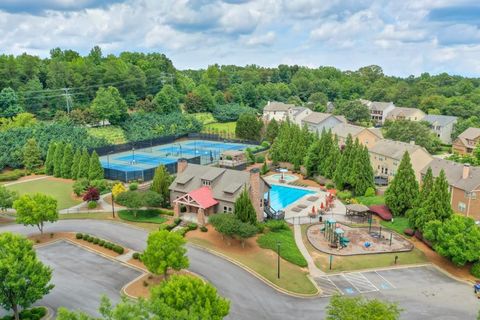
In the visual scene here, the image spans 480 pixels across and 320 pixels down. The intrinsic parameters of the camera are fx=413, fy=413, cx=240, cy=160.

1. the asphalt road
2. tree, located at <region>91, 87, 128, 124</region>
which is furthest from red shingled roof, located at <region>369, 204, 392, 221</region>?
tree, located at <region>91, 87, 128, 124</region>

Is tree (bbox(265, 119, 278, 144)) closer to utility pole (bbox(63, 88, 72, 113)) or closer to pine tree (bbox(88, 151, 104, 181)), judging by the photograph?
pine tree (bbox(88, 151, 104, 181))

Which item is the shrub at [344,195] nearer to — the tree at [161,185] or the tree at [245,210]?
the tree at [245,210]

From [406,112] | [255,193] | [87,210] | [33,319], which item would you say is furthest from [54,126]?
[406,112]

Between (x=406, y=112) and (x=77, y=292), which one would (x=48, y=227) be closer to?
(x=77, y=292)

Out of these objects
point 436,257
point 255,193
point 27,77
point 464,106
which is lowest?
point 436,257

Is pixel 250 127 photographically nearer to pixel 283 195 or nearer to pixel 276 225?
pixel 283 195

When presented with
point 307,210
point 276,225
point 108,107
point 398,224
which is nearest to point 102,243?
point 276,225
